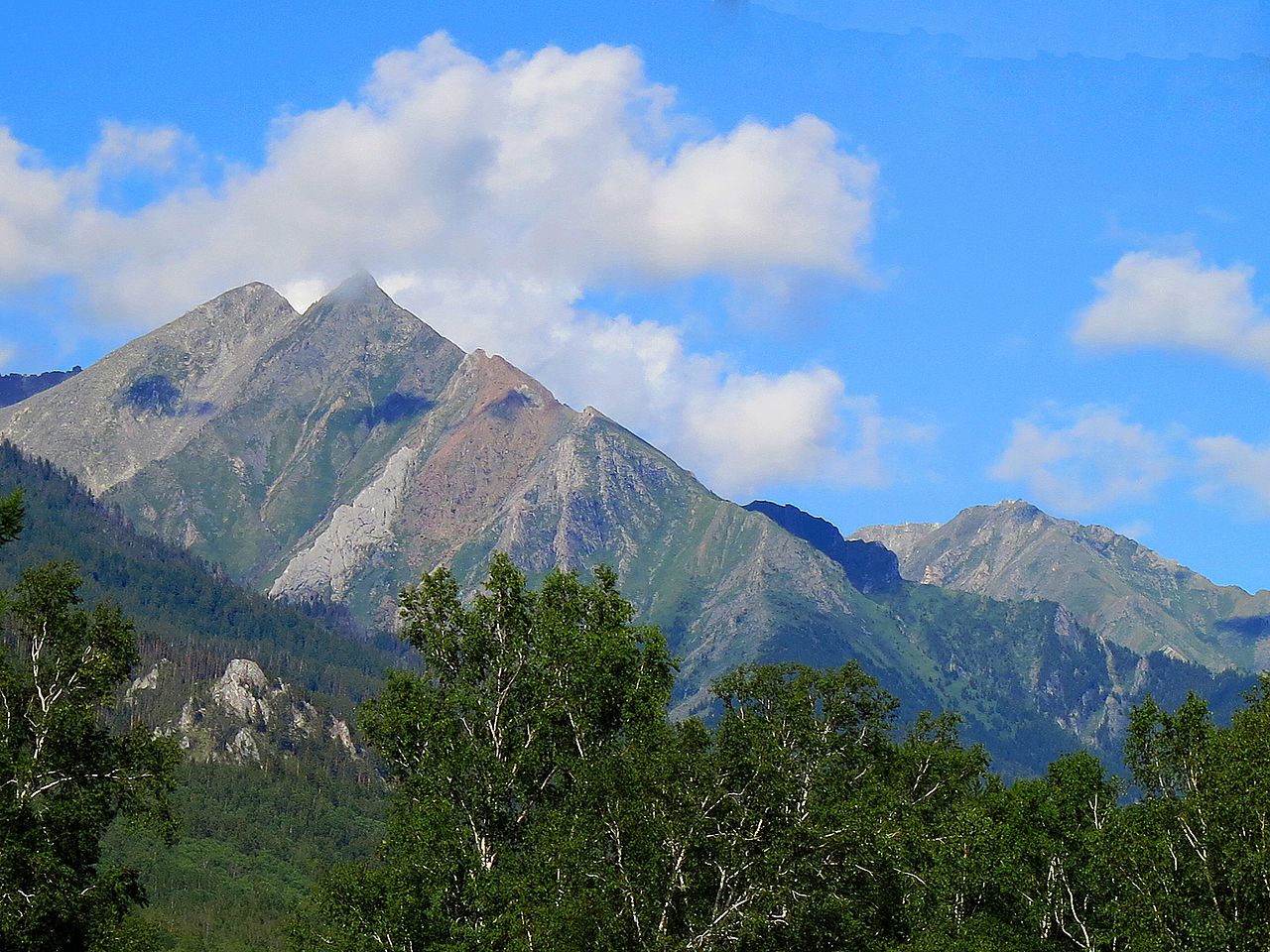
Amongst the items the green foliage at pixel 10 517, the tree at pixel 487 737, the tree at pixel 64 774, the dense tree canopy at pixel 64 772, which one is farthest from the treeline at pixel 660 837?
the green foliage at pixel 10 517

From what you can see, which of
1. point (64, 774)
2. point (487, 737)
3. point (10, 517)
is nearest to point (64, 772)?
point (64, 774)

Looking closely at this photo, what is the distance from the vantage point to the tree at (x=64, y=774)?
49.9 metres

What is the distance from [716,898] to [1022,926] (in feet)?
92.9

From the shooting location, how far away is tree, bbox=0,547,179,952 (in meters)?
49.9

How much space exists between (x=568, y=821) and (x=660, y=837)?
3.98 meters

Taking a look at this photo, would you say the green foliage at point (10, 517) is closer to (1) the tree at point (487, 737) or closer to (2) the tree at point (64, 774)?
(2) the tree at point (64, 774)

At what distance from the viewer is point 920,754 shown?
9231cm

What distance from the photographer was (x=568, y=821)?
55.3 meters

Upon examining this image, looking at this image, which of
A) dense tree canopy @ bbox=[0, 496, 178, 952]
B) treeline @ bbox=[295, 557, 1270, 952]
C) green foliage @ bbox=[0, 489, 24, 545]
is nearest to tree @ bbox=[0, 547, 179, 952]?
dense tree canopy @ bbox=[0, 496, 178, 952]

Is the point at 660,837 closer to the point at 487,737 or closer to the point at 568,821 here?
the point at 568,821

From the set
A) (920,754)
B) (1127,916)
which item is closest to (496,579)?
(1127,916)

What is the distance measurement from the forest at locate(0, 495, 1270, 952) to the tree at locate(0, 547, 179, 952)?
0.10m

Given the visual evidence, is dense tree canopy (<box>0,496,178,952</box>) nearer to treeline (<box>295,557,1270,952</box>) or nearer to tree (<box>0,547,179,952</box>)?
tree (<box>0,547,179,952</box>)

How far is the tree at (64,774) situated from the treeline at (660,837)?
1055 centimetres
